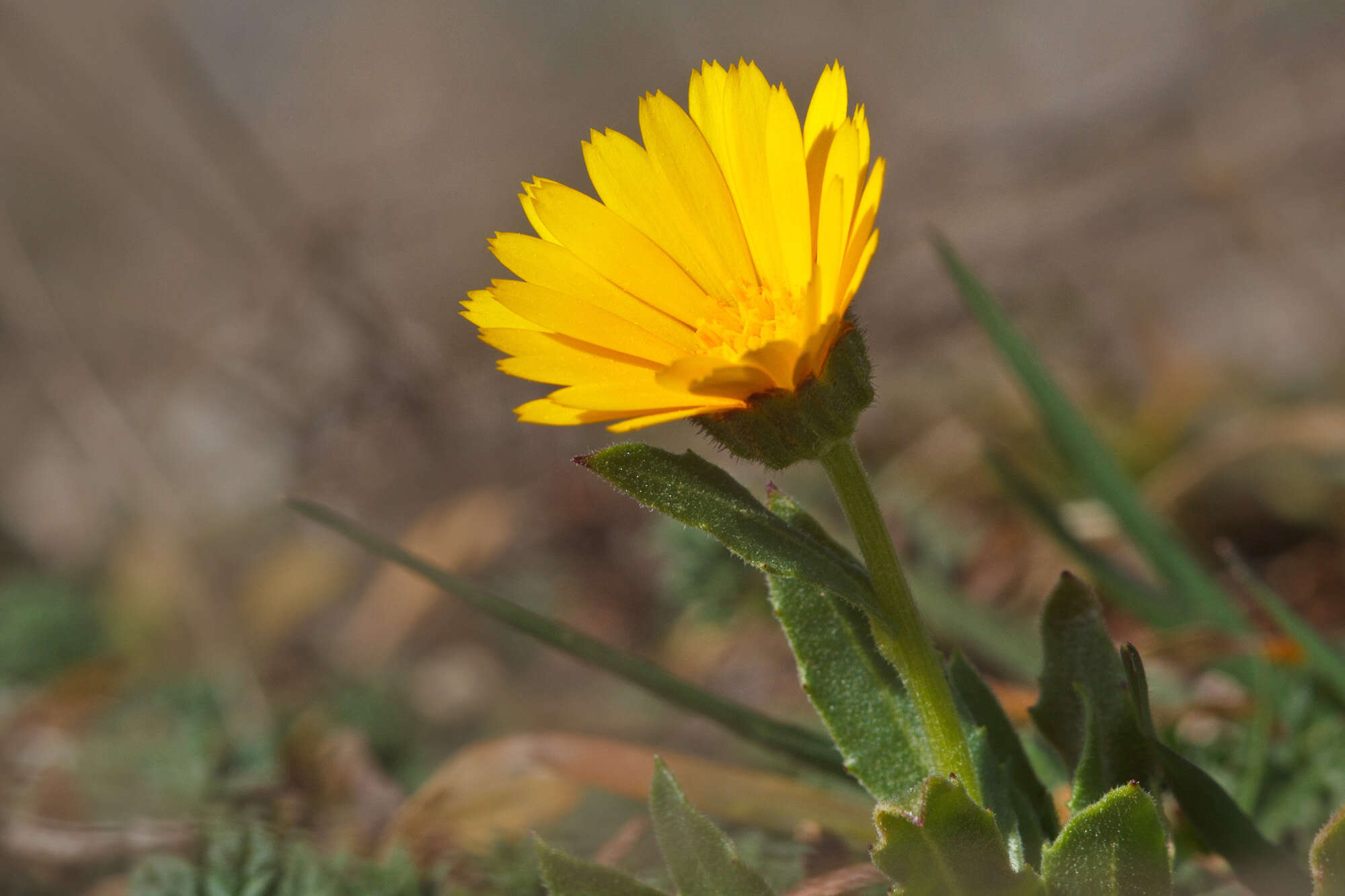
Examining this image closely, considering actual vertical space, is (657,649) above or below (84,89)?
below

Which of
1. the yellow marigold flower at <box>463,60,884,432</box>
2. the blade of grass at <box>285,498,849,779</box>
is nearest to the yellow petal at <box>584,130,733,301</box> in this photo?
the yellow marigold flower at <box>463,60,884,432</box>

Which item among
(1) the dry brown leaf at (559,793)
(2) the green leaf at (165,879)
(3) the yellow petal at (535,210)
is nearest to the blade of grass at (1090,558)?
(1) the dry brown leaf at (559,793)

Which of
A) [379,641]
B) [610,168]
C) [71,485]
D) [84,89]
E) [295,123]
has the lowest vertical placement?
[379,641]

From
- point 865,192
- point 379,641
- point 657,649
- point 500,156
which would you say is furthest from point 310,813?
point 500,156

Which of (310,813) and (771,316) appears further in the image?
(310,813)

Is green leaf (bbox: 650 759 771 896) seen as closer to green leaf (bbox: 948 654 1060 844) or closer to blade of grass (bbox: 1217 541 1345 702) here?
green leaf (bbox: 948 654 1060 844)

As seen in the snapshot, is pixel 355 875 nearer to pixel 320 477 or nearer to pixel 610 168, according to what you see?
pixel 610 168
